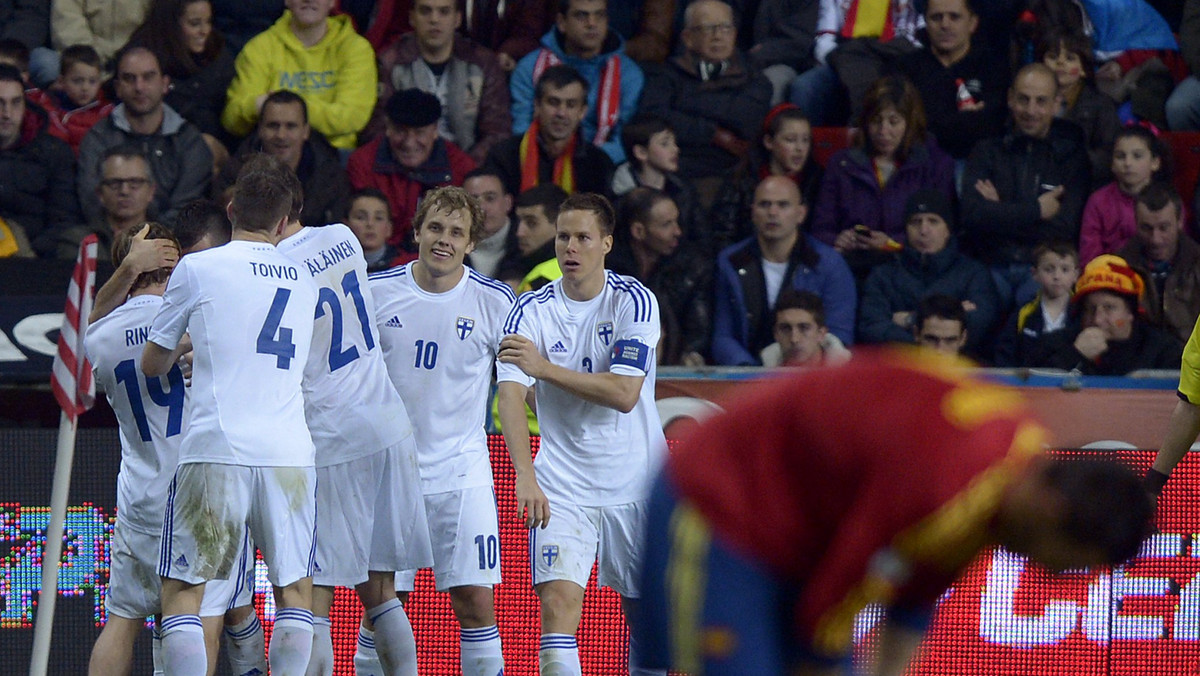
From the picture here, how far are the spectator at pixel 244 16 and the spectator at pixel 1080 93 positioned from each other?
6.01 m

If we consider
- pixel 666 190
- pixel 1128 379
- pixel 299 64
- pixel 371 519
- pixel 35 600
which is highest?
pixel 299 64

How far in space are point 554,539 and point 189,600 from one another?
5.54ft

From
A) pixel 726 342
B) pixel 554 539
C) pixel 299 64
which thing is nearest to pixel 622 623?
pixel 554 539

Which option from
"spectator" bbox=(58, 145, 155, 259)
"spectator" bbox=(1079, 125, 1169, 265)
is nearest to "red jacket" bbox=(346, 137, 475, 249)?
"spectator" bbox=(58, 145, 155, 259)

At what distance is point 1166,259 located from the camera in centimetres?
1091

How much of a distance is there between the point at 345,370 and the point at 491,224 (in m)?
3.20

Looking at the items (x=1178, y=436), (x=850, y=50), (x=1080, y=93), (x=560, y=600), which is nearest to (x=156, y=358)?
(x=560, y=600)

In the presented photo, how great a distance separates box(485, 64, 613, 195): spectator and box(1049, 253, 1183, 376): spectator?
3355mm

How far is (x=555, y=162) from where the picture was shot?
11.6 metres

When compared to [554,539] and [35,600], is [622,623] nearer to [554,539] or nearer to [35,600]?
[554,539]

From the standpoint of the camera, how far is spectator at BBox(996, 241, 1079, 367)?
10.4 meters

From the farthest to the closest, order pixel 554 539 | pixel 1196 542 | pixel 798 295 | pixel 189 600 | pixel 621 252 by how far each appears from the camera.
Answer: pixel 621 252 → pixel 798 295 → pixel 1196 542 → pixel 554 539 → pixel 189 600

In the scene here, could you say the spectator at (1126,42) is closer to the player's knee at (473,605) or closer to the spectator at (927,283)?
the spectator at (927,283)

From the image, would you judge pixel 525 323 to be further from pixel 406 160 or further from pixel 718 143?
pixel 718 143
